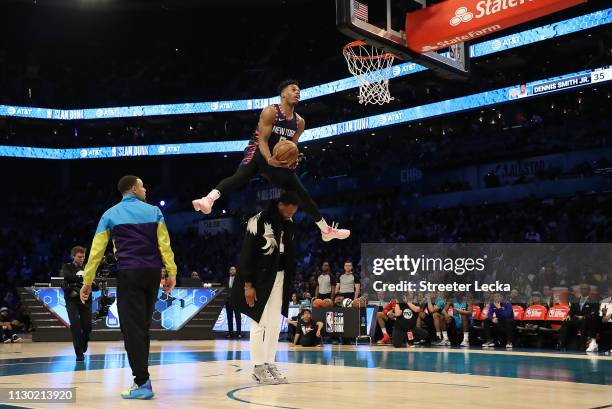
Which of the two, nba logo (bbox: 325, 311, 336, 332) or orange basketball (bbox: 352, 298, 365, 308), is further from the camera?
nba logo (bbox: 325, 311, 336, 332)

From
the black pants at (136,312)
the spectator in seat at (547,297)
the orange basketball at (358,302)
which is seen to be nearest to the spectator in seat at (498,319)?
the spectator in seat at (547,297)

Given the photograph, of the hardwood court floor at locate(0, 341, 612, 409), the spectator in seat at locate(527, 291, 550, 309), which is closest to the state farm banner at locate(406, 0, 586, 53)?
the hardwood court floor at locate(0, 341, 612, 409)

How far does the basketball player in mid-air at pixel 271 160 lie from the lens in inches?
272

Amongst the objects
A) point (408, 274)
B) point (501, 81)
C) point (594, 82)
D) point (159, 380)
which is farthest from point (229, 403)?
point (501, 81)

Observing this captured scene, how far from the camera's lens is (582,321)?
14.3 metres

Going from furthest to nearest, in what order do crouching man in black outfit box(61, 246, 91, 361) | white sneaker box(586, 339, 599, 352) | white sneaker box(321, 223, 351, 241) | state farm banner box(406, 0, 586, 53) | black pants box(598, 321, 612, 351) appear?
1. black pants box(598, 321, 612, 351)
2. white sneaker box(586, 339, 599, 352)
3. crouching man in black outfit box(61, 246, 91, 361)
4. state farm banner box(406, 0, 586, 53)
5. white sneaker box(321, 223, 351, 241)

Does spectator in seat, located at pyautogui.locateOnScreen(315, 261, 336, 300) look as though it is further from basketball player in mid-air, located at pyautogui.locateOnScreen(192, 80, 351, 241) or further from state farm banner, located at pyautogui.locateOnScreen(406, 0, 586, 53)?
basketball player in mid-air, located at pyautogui.locateOnScreen(192, 80, 351, 241)

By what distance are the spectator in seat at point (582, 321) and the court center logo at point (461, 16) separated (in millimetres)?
7185

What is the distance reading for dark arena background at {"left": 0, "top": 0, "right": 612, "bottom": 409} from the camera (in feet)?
23.5

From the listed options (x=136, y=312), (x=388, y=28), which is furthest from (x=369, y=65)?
(x=136, y=312)

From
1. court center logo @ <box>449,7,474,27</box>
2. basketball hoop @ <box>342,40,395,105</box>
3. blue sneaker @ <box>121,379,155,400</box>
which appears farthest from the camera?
basketball hoop @ <box>342,40,395,105</box>

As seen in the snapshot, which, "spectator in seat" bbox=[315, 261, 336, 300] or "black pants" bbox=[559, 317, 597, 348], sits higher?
"spectator in seat" bbox=[315, 261, 336, 300]

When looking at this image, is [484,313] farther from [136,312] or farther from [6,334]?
[6,334]

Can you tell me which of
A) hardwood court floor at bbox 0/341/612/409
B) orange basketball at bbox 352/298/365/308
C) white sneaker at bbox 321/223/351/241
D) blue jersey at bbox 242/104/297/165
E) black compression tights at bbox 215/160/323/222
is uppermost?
blue jersey at bbox 242/104/297/165
